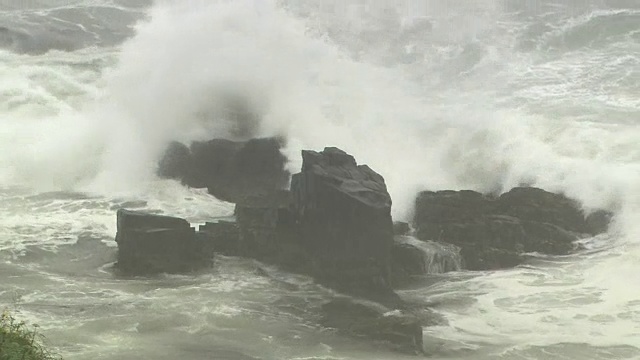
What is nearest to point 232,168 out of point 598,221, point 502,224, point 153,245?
point 153,245

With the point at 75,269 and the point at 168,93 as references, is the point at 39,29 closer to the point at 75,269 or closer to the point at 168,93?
the point at 168,93

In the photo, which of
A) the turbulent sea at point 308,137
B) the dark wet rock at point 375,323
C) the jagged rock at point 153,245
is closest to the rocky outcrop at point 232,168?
the turbulent sea at point 308,137

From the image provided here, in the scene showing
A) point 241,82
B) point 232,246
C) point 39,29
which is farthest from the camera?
point 39,29

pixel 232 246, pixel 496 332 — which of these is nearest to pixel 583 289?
pixel 496 332

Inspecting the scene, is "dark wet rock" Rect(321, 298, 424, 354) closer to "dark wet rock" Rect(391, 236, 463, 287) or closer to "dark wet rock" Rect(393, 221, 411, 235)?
"dark wet rock" Rect(391, 236, 463, 287)

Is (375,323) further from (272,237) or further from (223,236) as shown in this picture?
(223,236)

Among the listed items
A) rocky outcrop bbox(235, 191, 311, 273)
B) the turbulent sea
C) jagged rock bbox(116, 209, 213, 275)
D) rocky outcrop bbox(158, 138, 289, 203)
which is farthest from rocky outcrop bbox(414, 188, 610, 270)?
jagged rock bbox(116, 209, 213, 275)
